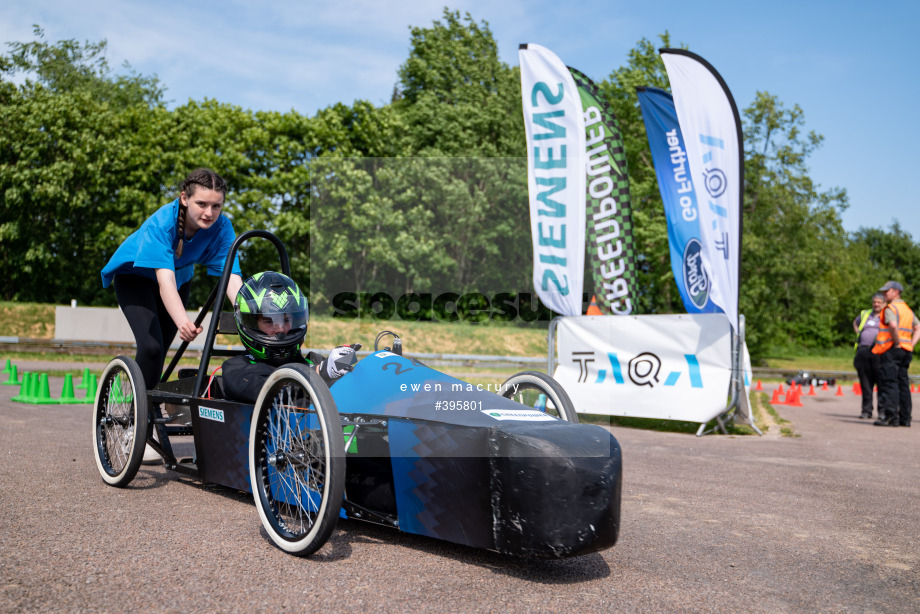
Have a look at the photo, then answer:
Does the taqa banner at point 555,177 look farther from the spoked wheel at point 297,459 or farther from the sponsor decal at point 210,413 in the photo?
the spoked wheel at point 297,459

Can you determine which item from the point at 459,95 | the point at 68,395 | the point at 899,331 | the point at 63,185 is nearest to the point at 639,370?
the point at 899,331

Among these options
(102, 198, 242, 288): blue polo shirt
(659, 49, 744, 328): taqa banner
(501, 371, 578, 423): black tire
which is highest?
(659, 49, 744, 328): taqa banner

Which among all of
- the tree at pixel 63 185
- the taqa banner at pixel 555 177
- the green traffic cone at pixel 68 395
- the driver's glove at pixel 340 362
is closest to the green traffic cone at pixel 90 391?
the green traffic cone at pixel 68 395

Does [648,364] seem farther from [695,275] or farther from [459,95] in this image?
[459,95]

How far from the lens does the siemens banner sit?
1045 cm

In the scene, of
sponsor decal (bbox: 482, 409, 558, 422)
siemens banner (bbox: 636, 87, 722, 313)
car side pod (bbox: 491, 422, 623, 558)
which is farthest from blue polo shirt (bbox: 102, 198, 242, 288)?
siemens banner (bbox: 636, 87, 722, 313)

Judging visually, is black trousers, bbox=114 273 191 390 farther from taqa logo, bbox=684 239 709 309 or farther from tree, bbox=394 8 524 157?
tree, bbox=394 8 524 157

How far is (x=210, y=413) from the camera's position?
4.28 metres

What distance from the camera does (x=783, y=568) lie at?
11.4 ft

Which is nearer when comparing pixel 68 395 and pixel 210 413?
pixel 210 413

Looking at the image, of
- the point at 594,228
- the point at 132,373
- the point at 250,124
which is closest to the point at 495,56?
the point at 250,124

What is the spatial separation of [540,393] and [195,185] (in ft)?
8.35

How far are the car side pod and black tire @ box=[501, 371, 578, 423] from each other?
974mm

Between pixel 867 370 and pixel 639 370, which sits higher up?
pixel 639 370
